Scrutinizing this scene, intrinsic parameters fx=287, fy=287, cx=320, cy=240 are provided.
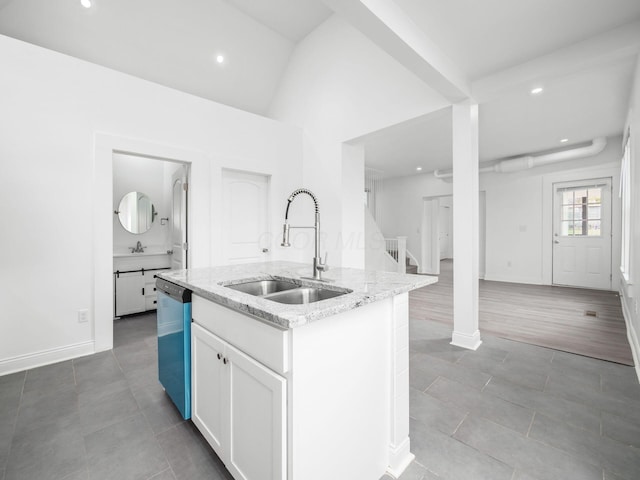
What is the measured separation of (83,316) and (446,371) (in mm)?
3310

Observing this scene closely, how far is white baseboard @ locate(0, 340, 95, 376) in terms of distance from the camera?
238cm

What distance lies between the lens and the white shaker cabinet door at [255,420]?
98cm

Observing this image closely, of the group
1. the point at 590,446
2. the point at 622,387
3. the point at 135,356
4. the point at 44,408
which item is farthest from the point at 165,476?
the point at 622,387

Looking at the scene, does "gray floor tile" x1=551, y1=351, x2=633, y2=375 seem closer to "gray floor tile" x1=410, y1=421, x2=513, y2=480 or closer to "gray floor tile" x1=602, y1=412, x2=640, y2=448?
"gray floor tile" x1=602, y1=412, x2=640, y2=448

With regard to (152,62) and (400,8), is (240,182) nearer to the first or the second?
(152,62)

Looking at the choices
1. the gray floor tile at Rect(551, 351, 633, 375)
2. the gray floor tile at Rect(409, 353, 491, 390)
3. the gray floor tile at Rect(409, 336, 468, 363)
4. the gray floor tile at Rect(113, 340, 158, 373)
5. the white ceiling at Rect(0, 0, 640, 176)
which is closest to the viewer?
the white ceiling at Rect(0, 0, 640, 176)

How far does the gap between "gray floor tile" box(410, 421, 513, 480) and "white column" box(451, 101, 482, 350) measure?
143 cm

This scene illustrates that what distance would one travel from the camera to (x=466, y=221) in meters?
2.76

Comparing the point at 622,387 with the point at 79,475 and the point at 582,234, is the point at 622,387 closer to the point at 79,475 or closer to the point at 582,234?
the point at 79,475

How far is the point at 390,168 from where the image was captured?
711 cm

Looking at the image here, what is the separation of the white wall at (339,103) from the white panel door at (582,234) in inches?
174

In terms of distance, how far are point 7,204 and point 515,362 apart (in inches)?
177

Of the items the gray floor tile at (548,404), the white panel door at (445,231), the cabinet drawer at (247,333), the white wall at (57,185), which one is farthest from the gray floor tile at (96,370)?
the white panel door at (445,231)

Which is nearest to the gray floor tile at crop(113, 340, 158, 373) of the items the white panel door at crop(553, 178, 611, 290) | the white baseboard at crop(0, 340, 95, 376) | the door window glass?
the white baseboard at crop(0, 340, 95, 376)
